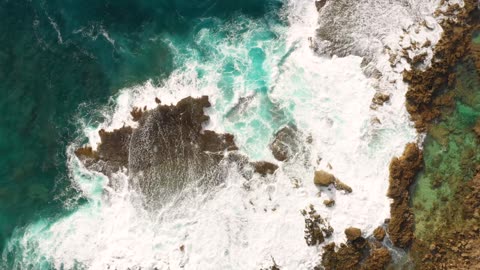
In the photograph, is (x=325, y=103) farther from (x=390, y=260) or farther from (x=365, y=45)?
(x=390, y=260)

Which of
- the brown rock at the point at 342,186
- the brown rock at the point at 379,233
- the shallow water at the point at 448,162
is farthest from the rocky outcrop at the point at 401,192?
the brown rock at the point at 342,186

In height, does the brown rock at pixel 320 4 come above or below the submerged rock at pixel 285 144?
above

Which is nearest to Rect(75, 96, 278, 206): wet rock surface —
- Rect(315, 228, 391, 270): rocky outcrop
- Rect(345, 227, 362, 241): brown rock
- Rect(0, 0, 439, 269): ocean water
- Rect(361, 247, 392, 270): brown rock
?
Rect(0, 0, 439, 269): ocean water

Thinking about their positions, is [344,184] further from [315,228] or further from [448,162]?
[448,162]

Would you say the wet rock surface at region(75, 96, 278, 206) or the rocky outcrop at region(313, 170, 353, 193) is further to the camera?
the wet rock surface at region(75, 96, 278, 206)

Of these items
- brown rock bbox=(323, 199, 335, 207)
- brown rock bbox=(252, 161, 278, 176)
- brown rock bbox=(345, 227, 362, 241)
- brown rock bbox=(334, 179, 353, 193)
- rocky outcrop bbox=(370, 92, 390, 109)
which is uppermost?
rocky outcrop bbox=(370, 92, 390, 109)

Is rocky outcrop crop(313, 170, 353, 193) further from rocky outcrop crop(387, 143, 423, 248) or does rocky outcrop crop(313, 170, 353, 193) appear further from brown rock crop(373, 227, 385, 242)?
brown rock crop(373, 227, 385, 242)

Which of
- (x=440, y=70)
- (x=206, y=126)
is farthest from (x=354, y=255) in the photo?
(x=440, y=70)

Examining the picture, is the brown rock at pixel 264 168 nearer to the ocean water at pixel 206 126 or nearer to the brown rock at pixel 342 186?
the ocean water at pixel 206 126

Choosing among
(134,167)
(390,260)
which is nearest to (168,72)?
(134,167)
